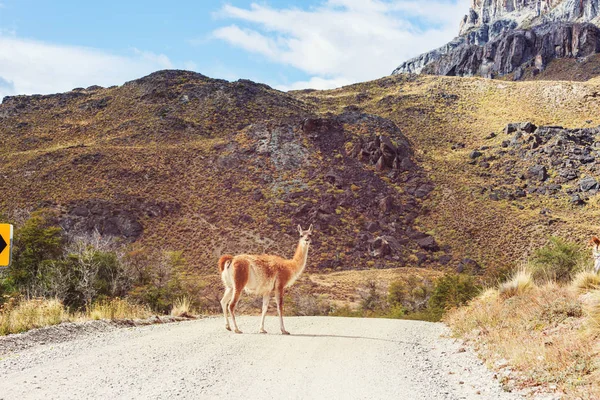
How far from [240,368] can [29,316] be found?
6.18m

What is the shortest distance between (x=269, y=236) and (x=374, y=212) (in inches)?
538

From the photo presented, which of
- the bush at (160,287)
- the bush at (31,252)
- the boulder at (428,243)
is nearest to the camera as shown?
the bush at (31,252)

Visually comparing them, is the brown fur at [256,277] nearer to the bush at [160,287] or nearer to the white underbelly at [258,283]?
the white underbelly at [258,283]

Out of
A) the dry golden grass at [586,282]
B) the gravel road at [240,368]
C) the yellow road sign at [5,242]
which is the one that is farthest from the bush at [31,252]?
the dry golden grass at [586,282]

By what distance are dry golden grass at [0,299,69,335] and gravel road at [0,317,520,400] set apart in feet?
4.12

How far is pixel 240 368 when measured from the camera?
327 inches

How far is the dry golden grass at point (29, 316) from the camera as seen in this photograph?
1102 centimetres

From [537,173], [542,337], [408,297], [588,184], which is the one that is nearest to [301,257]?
[542,337]

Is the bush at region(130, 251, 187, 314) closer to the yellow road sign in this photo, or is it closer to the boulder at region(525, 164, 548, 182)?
the yellow road sign

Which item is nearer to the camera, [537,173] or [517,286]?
[517,286]

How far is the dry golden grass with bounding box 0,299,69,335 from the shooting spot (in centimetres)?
1102

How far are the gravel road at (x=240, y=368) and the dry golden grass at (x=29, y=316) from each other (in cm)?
125

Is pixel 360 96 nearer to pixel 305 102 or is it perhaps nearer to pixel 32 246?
pixel 305 102

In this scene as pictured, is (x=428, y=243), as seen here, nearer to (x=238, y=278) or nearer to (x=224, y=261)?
(x=224, y=261)
